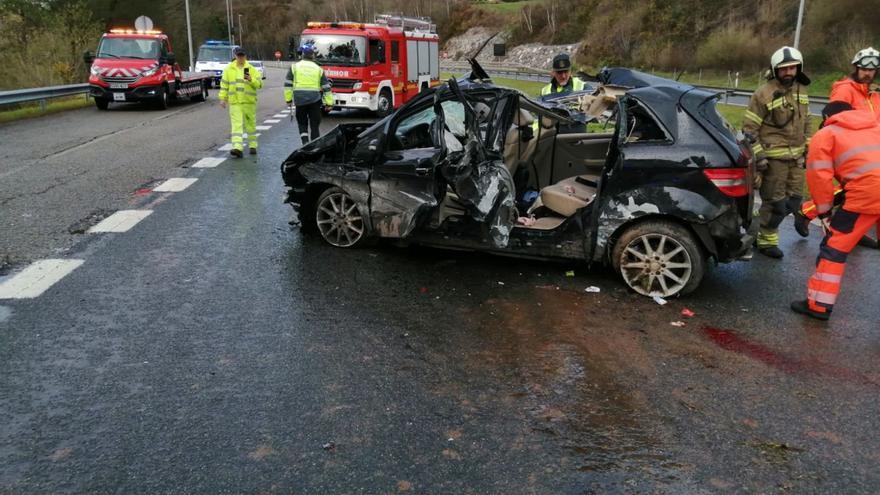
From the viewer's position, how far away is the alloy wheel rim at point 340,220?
20.8 feet

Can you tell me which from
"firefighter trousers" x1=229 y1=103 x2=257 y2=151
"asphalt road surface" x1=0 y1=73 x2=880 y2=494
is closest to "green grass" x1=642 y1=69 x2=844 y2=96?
"firefighter trousers" x1=229 y1=103 x2=257 y2=151

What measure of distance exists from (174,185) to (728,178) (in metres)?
6.84

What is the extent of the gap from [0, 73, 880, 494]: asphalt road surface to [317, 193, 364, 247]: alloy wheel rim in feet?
0.52

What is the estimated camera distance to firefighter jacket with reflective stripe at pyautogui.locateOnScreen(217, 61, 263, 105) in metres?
11.2

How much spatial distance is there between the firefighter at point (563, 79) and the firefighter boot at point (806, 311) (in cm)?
461

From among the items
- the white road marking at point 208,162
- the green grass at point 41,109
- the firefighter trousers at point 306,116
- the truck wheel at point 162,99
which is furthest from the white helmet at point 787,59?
the truck wheel at point 162,99

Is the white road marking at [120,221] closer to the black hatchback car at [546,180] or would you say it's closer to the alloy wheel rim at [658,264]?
the black hatchback car at [546,180]

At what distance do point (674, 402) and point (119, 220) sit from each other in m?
5.83

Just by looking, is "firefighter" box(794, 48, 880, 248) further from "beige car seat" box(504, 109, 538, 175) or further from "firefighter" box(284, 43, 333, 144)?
"firefighter" box(284, 43, 333, 144)

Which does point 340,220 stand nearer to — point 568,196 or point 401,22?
point 568,196

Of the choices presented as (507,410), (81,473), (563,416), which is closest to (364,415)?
(507,410)

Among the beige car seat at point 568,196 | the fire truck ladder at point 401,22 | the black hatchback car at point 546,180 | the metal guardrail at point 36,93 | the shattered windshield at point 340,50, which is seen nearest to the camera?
the black hatchback car at point 546,180

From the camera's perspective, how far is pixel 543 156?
681 cm

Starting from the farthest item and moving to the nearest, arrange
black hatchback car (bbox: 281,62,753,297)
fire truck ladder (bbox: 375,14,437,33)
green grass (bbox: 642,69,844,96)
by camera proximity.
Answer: green grass (bbox: 642,69,844,96)
fire truck ladder (bbox: 375,14,437,33)
black hatchback car (bbox: 281,62,753,297)
